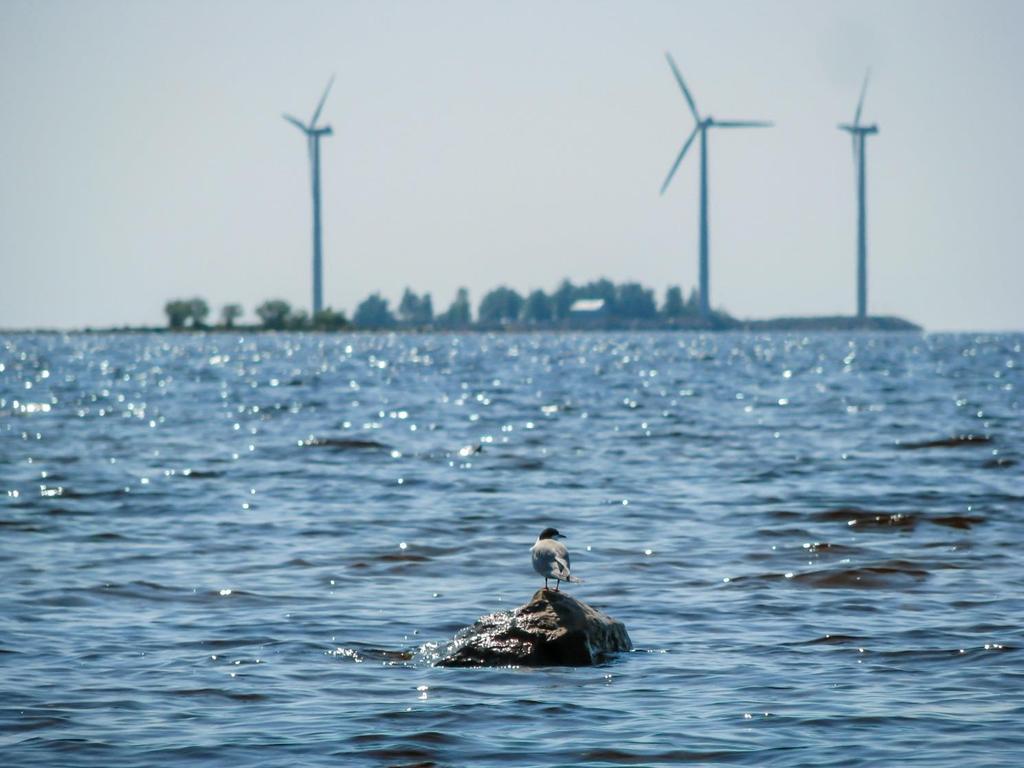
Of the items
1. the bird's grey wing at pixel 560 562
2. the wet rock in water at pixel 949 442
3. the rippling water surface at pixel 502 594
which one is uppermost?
the bird's grey wing at pixel 560 562

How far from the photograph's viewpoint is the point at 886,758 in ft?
38.3

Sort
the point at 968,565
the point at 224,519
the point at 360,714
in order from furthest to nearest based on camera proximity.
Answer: the point at 224,519
the point at 968,565
the point at 360,714

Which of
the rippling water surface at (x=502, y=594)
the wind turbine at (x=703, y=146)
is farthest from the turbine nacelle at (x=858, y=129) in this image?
the rippling water surface at (x=502, y=594)

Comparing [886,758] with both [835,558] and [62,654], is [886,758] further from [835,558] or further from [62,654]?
[835,558]

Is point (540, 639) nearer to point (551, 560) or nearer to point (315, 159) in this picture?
point (551, 560)

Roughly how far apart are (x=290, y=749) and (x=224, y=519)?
1473 cm

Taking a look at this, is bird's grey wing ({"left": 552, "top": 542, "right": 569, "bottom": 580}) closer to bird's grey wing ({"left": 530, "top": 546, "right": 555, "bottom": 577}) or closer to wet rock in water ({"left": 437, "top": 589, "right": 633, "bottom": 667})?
bird's grey wing ({"left": 530, "top": 546, "right": 555, "bottom": 577})

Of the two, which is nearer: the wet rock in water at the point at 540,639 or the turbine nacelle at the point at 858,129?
the wet rock in water at the point at 540,639

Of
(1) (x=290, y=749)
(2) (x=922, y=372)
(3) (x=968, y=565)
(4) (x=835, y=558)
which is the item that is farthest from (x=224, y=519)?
(2) (x=922, y=372)

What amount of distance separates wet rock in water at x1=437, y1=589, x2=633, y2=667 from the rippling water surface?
0.25m

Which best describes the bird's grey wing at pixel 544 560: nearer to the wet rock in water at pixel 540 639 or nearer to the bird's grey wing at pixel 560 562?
the bird's grey wing at pixel 560 562

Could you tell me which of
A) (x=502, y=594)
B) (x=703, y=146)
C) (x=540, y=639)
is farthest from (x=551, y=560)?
(x=703, y=146)

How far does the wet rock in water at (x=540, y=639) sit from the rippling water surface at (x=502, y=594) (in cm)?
25

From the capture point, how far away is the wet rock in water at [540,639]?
14.9m
